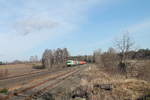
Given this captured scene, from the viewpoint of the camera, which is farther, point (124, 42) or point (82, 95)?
point (124, 42)

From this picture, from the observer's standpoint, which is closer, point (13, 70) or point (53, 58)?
point (13, 70)

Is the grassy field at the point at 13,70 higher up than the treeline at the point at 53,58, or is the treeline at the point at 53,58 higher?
the treeline at the point at 53,58

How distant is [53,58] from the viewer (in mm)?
67312

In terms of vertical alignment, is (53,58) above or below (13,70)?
above

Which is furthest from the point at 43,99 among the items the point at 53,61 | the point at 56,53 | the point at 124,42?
the point at 56,53

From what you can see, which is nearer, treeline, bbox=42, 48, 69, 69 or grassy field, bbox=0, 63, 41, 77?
grassy field, bbox=0, 63, 41, 77

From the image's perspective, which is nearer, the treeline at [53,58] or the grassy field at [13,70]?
the grassy field at [13,70]

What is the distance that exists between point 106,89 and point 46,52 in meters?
60.1

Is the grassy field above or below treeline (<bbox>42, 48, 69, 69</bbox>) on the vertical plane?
below

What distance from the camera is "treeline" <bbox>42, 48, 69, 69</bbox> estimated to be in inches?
2406

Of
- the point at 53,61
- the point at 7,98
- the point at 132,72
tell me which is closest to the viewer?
the point at 7,98

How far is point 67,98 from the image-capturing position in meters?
7.75

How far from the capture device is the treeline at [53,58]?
201ft

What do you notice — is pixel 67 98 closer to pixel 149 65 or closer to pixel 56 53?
pixel 149 65
